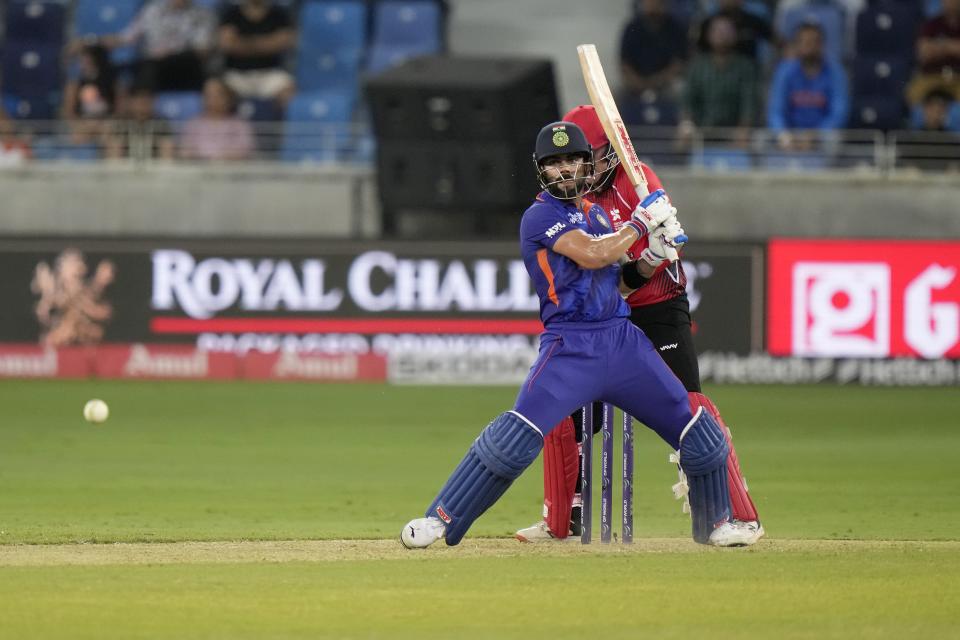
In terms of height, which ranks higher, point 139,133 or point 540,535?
point 139,133

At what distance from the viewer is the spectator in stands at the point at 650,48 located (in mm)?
20148

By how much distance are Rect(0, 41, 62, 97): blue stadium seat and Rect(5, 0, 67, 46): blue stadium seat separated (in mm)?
388

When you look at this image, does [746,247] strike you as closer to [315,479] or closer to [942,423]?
[942,423]

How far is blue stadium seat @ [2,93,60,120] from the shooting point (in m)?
21.0

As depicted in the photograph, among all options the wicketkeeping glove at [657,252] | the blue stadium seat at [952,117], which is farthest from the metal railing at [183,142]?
the wicketkeeping glove at [657,252]

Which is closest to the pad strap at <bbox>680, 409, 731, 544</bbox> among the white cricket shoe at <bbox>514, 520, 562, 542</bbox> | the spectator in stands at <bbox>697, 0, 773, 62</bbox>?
the white cricket shoe at <bbox>514, 520, 562, 542</bbox>

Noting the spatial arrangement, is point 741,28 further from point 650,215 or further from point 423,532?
point 423,532

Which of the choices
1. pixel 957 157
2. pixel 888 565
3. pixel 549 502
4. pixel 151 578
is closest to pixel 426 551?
pixel 549 502

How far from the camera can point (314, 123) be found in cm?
2056

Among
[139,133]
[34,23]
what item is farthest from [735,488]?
[34,23]

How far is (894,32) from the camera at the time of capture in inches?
808

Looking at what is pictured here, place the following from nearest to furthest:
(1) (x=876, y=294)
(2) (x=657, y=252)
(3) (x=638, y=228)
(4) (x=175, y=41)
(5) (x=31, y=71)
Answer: (3) (x=638, y=228)
(2) (x=657, y=252)
(1) (x=876, y=294)
(4) (x=175, y=41)
(5) (x=31, y=71)

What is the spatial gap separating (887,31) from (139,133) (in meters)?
8.61

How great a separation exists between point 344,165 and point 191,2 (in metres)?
2.90
